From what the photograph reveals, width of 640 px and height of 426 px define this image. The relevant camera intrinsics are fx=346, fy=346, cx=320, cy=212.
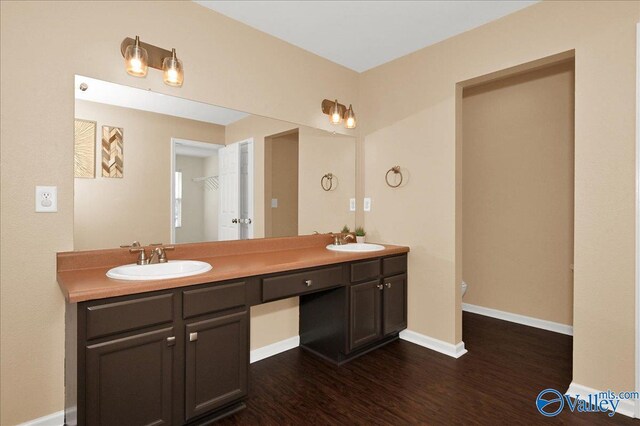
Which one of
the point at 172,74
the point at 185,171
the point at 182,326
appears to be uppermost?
the point at 172,74

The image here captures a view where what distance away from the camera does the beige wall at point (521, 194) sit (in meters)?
3.10

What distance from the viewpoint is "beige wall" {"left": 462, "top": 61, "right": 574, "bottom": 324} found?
3.10 meters

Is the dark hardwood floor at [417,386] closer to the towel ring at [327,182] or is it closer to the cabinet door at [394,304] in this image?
the cabinet door at [394,304]

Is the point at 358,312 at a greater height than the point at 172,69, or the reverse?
the point at 172,69

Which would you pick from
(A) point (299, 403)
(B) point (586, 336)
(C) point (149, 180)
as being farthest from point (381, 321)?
(C) point (149, 180)

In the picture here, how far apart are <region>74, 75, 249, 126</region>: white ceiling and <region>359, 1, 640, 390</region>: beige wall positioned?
1.40 metres

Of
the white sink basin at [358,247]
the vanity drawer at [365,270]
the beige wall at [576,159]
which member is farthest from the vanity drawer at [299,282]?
the beige wall at [576,159]

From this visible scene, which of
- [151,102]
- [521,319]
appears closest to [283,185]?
[151,102]

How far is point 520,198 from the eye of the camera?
11.1ft

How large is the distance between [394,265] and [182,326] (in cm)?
173

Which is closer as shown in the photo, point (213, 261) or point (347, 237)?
point (213, 261)

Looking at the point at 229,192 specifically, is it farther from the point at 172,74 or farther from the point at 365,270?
the point at 365,270

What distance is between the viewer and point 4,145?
1.62 metres

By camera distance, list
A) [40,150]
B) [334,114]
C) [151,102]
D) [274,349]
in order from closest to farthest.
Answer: [40,150], [151,102], [274,349], [334,114]
